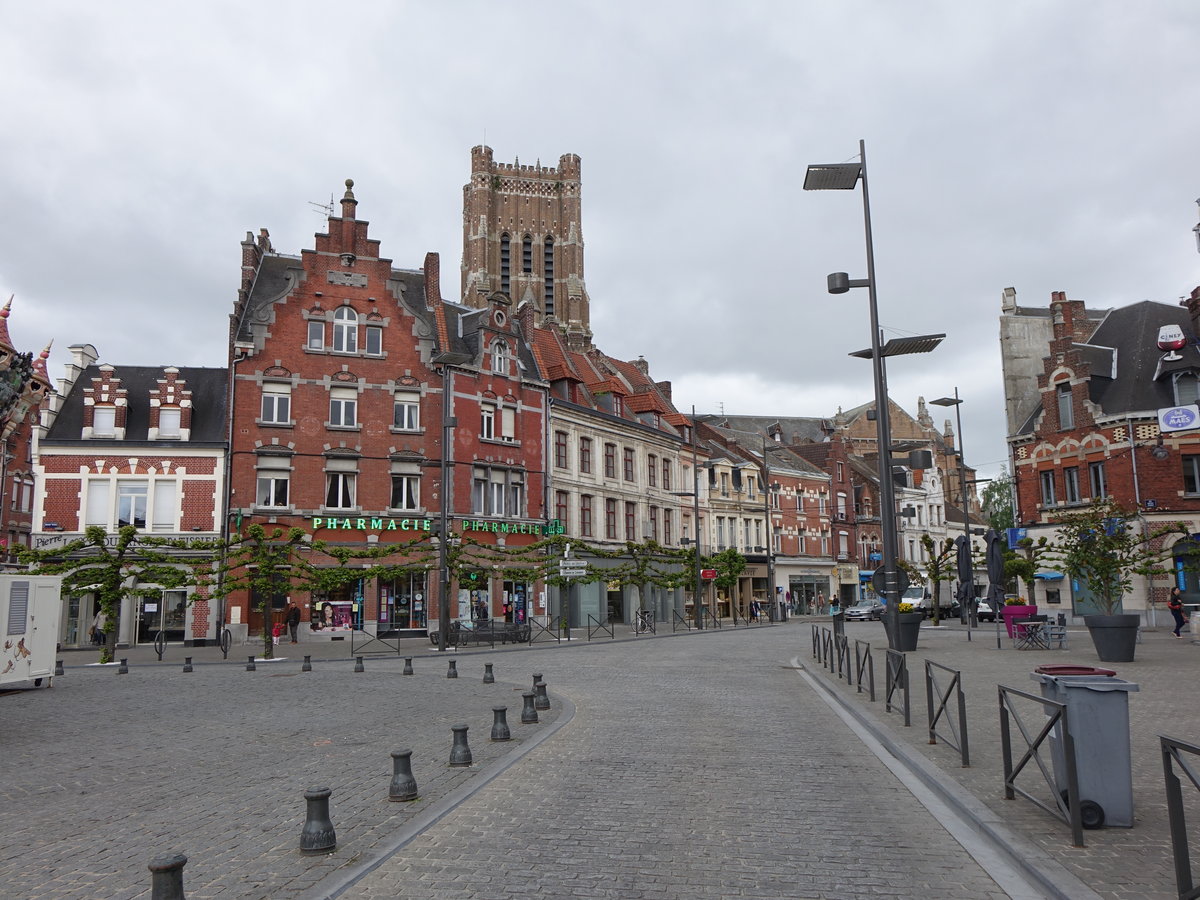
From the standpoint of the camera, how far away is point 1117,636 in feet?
62.4

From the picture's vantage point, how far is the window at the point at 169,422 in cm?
3478

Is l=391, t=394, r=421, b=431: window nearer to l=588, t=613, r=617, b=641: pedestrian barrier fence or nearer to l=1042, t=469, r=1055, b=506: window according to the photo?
l=588, t=613, r=617, b=641: pedestrian barrier fence

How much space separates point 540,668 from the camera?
2188cm

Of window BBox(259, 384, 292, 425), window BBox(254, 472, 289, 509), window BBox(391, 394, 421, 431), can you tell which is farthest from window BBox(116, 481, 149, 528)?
window BBox(391, 394, 421, 431)

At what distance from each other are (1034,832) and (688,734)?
523cm

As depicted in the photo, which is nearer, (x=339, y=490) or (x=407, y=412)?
(x=339, y=490)

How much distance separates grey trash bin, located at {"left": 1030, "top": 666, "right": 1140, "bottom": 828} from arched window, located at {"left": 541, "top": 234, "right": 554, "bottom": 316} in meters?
81.6

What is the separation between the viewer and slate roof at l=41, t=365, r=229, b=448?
112ft

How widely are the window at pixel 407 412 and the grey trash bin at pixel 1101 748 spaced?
32071mm

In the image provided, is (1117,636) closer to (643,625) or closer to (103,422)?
(643,625)

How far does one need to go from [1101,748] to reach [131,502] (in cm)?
3459

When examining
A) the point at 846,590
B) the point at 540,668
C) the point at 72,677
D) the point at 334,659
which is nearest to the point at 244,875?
the point at 540,668

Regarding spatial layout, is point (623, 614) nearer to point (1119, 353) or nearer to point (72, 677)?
point (1119, 353)

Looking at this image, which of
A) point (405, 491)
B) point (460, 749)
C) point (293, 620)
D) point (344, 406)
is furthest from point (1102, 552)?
point (344, 406)
